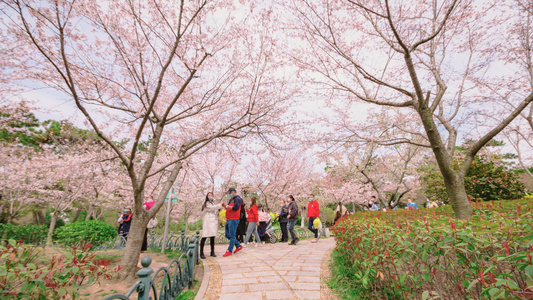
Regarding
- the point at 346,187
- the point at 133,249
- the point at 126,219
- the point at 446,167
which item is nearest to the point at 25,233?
the point at 126,219

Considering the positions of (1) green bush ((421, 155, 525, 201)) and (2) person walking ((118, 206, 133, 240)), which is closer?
(1) green bush ((421, 155, 525, 201))

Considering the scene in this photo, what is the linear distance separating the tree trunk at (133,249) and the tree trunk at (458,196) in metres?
7.57

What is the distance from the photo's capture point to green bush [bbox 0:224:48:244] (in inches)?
452

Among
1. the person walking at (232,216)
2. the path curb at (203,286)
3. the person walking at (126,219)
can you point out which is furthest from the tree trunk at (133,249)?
the person walking at (126,219)

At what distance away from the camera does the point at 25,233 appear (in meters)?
11.8

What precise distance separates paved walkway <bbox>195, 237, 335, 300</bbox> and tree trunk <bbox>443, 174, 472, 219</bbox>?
352cm

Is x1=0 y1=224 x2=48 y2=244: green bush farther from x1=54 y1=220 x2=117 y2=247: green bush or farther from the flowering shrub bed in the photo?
the flowering shrub bed

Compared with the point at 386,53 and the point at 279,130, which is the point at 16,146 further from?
the point at 386,53

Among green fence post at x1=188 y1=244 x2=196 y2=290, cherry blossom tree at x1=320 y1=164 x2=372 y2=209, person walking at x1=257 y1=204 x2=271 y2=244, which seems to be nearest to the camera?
green fence post at x1=188 y1=244 x2=196 y2=290

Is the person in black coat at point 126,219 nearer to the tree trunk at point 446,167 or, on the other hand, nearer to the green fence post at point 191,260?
the green fence post at point 191,260

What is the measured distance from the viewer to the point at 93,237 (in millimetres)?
9008

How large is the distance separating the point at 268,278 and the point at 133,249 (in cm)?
323

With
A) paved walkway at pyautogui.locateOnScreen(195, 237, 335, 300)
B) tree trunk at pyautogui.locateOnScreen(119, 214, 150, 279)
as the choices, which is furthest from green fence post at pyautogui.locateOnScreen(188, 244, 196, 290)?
tree trunk at pyautogui.locateOnScreen(119, 214, 150, 279)

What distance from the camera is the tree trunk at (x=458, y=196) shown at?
5.21m
